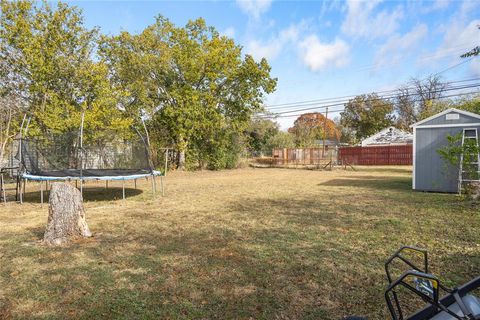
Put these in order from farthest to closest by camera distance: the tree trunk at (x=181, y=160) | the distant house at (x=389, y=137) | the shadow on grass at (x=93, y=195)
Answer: the distant house at (x=389, y=137)
the tree trunk at (x=181, y=160)
the shadow on grass at (x=93, y=195)

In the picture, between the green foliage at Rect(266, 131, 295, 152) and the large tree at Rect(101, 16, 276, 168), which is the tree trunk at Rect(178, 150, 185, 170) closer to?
the large tree at Rect(101, 16, 276, 168)

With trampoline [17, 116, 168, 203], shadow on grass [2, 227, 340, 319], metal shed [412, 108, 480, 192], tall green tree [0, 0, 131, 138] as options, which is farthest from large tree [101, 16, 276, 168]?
shadow on grass [2, 227, 340, 319]

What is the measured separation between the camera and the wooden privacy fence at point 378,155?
2860cm

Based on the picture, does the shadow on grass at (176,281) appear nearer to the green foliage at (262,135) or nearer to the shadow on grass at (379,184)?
the shadow on grass at (379,184)

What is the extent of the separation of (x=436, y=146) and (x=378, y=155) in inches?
824

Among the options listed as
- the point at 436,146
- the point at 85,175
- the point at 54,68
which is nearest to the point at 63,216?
the point at 85,175

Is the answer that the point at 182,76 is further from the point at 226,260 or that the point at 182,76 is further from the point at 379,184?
the point at 226,260

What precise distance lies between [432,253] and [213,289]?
9.28ft

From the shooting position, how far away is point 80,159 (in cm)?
807

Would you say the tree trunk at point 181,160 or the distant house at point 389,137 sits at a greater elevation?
the distant house at point 389,137

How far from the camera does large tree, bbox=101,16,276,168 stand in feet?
61.0

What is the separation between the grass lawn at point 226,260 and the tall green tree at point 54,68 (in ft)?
28.3

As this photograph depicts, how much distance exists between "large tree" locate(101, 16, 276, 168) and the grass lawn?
12472 millimetres

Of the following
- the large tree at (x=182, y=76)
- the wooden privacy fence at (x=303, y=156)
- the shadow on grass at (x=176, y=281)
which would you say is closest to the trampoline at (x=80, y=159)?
the shadow on grass at (x=176, y=281)
